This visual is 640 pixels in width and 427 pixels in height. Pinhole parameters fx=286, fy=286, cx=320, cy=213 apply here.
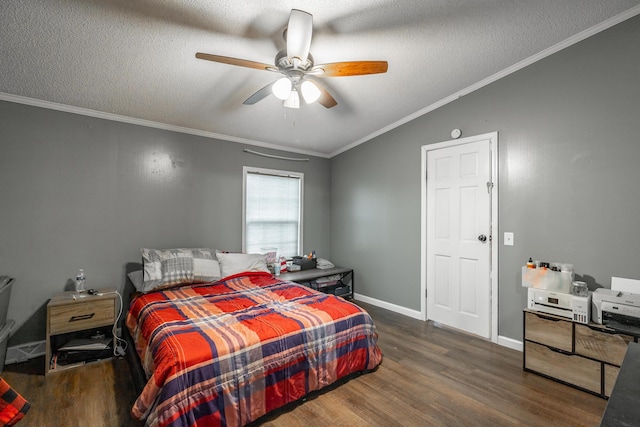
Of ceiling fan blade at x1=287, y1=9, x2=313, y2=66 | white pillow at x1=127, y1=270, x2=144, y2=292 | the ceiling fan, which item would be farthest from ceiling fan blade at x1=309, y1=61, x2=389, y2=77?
white pillow at x1=127, y1=270, x2=144, y2=292

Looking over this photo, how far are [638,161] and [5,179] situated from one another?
5.50 m

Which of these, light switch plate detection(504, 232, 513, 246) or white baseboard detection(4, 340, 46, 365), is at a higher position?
light switch plate detection(504, 232, 513, 246)

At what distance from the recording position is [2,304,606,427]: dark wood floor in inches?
75.2

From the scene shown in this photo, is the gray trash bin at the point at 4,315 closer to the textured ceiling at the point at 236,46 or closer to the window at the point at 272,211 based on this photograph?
the textured ceiling at the point at 236,46

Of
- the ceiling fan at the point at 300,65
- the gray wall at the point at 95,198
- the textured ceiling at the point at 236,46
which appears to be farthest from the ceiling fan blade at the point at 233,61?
the gray wall at the point at 95,198

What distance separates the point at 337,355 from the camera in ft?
7.37

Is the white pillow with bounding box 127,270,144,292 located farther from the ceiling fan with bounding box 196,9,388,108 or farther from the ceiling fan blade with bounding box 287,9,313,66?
the ceiling fan blade with bounding box 287,9,313,66

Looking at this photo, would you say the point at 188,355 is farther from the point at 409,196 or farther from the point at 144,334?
the point at 409,196

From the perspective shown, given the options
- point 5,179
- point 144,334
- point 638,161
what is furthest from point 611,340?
point 5,179

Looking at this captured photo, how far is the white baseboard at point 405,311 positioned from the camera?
9.62 ft

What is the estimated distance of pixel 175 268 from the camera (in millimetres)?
3029

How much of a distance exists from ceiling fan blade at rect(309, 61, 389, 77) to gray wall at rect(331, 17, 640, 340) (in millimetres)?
1838

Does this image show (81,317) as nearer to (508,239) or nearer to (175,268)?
(175,268)

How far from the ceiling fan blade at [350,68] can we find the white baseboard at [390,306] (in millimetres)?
3049
